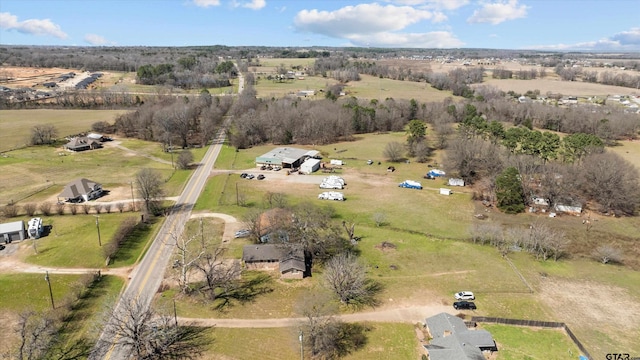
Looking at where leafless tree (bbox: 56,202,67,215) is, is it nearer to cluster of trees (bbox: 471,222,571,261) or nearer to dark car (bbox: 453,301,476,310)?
dark car (bbox: 453,301,476,310)

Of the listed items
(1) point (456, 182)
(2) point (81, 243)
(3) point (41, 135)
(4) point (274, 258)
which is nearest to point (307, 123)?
(1) point (456, 182)

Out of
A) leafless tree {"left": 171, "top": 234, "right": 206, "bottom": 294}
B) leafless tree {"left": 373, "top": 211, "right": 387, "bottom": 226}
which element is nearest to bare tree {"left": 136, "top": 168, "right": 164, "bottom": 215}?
leafless tree {"left": 171, "top": 234, "right": 206, "bottom": 294}

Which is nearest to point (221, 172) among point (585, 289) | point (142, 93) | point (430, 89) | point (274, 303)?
point (274, 303)

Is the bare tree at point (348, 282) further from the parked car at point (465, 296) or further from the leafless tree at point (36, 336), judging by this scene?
the leafless tree at point (36, 336)

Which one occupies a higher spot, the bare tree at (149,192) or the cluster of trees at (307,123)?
the cluster of trees at (307,123)

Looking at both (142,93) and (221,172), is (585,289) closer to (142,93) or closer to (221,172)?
(221,172)

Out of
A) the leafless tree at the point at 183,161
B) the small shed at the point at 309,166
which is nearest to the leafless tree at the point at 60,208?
the leafless tree at the point at 183,161

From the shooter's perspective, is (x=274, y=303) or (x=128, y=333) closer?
(x=128, y=333)
